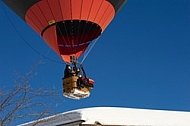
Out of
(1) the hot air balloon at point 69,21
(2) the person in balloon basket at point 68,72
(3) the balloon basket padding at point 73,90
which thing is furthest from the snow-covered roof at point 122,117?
(2) the person in balloon basket at point 68,72

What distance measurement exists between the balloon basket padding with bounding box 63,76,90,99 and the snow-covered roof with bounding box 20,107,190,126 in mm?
4068

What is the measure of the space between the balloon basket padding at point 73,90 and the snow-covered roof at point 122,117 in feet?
13.3

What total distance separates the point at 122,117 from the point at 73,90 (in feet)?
15.0

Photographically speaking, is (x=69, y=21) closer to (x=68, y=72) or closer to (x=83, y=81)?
(x=68, y=72)

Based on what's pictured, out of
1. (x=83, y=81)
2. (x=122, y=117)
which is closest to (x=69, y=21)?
(x=83, y=81)

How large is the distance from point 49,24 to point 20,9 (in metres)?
1.46

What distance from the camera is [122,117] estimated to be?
11344 millimetres

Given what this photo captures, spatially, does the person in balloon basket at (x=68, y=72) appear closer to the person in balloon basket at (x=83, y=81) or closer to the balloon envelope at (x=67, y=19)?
the person in balloon basket at (x=83, y=81)

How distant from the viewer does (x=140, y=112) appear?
1164 cm

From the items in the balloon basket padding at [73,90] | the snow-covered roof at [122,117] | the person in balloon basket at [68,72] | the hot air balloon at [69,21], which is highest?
the hot air balloon at [69,21]

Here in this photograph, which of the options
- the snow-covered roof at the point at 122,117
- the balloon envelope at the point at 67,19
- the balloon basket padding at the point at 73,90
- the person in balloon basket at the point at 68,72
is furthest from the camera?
the balloon envelope at the point at 67,19

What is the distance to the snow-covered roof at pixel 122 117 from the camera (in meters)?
11.0

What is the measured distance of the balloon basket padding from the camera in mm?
15698

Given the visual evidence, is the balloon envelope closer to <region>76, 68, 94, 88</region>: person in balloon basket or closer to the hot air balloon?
the hot air balloon
